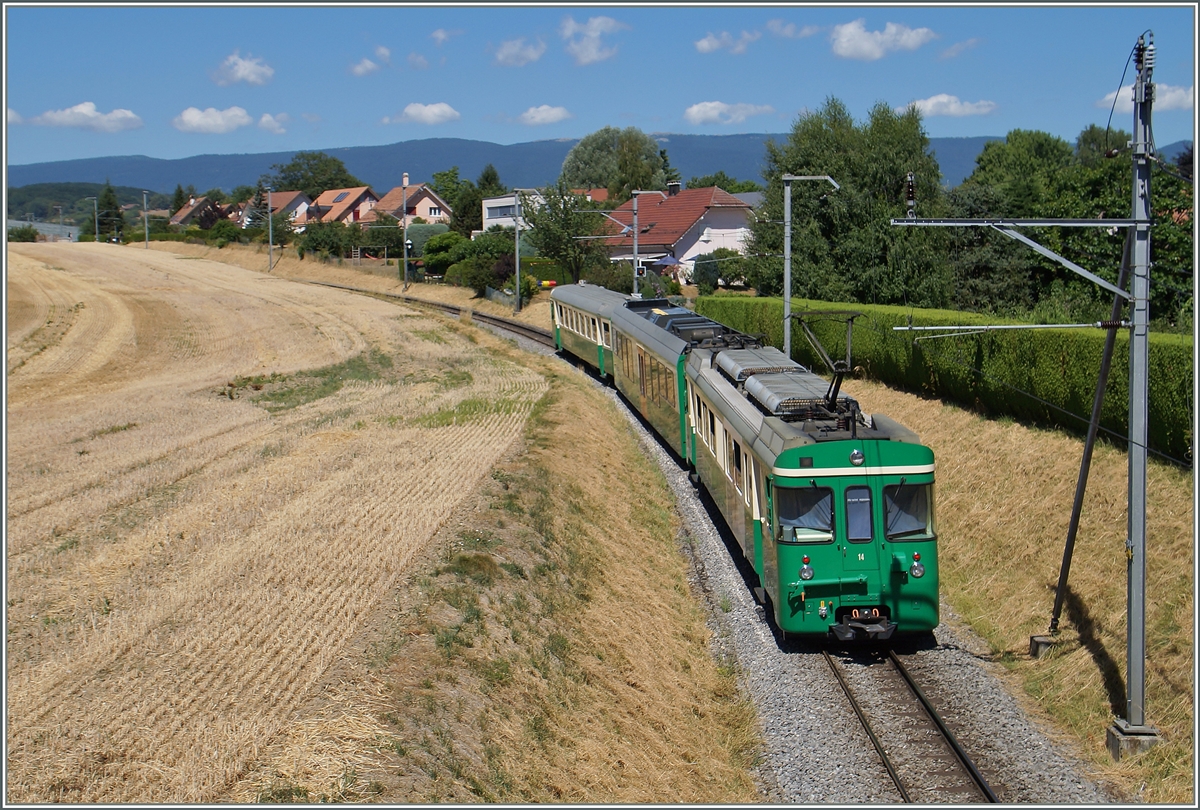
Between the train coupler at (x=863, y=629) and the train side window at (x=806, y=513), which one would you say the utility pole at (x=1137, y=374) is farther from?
the train side window at (x=806, y=513)

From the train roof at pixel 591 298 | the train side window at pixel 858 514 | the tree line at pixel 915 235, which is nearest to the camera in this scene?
the train side window at pixel 858 514

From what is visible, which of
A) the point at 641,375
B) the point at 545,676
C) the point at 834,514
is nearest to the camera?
the point at 545,676

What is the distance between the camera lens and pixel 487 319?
55688 mm

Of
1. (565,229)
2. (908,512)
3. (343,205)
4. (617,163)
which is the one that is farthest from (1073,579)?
(343,205)

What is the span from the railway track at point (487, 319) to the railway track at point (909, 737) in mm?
33314

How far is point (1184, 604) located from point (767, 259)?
92.2ft

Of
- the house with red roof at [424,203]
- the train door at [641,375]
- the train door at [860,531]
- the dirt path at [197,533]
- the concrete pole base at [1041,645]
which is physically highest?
the house with red roof at [424,203]

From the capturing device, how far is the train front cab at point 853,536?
42.7 feet

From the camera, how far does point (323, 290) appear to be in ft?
246

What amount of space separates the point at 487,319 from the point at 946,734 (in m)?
45.9

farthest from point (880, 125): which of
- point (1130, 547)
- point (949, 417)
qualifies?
point (1130, 547)

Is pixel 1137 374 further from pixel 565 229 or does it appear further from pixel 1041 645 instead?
pixel 565 229

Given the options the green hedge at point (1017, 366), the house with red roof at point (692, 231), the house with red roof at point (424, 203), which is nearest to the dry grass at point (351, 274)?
the house with red roof at point (692, 231)

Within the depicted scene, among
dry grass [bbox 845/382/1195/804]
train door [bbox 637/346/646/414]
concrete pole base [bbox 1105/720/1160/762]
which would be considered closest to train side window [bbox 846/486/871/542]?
dry grass [bbox 845/382/1195/804]
